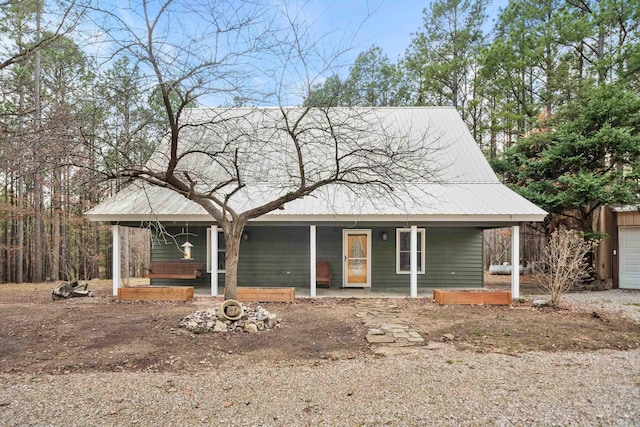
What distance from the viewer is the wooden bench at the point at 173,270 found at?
10.6 metres

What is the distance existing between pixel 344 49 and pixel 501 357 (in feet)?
15.5

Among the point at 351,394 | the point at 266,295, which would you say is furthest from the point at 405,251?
the point at 351,394

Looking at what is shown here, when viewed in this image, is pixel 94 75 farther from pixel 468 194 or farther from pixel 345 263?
pixel 468 194

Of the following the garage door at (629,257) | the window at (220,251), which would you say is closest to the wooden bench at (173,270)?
the window at (220,251)

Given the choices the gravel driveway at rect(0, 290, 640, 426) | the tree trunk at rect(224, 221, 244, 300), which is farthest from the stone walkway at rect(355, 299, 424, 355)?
the tree trunk at rect(224, 221, 244, 300)

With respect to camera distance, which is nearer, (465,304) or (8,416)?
(8,416)

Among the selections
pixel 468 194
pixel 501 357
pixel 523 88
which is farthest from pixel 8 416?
pixel 523 88

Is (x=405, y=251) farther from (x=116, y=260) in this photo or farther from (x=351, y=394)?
(x=351, y=394)

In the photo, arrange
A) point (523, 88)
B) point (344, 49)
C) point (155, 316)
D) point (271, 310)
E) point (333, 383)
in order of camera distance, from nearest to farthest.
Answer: point (333, 383) < point (344, 49) < point (155, 316) < point (271, 310) < point (523, 88)

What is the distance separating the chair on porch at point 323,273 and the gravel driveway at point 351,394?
5.84 meters

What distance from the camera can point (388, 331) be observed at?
19.8ft

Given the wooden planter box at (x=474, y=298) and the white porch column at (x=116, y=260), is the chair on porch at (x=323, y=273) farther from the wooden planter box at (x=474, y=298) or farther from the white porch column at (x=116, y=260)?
the white porch column at (x=116, y=260)

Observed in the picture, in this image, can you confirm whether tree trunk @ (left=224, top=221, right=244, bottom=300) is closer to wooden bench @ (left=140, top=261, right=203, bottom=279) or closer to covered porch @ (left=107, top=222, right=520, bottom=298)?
covered porch @ (left=107, top=222, right=520, bottom=298)

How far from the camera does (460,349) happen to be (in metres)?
5.19
